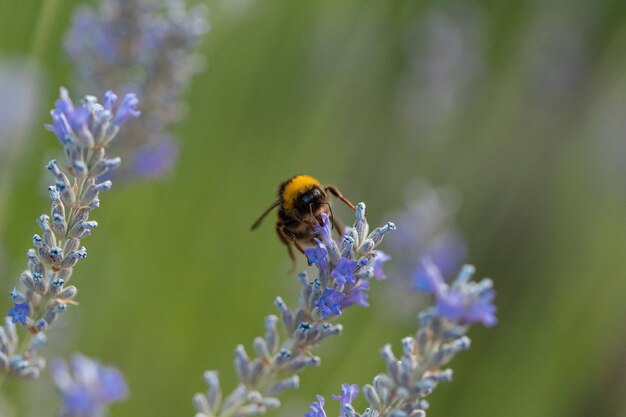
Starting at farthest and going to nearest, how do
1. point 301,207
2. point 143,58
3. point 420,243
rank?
point 420,243 < point 143,58 < point 301,207

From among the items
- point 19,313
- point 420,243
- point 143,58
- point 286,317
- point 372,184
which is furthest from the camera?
point 372,184

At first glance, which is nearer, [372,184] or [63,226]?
[63,226]

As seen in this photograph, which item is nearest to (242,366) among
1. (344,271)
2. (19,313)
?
(344,271)

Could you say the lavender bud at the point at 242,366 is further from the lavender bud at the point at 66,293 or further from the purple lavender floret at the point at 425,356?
the lavender bud at the point at 66,293

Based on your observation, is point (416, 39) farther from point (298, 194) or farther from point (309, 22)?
point (298, 194)

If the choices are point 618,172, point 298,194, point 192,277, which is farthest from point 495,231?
point 298,194

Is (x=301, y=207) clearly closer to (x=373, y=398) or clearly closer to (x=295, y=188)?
(x=295, y=188)

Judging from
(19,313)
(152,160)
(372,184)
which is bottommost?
(19,313)

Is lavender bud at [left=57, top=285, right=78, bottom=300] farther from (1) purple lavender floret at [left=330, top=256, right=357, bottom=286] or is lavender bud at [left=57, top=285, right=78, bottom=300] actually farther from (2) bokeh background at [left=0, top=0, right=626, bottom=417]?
(2) bokeh background at [left=0, top=0, right=626, bottom=417]
